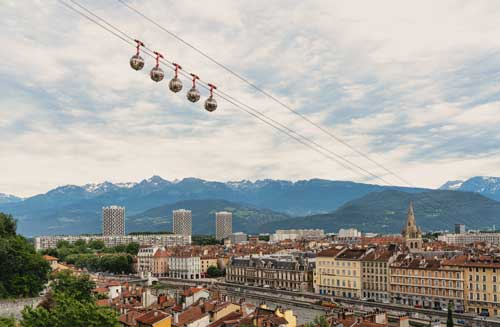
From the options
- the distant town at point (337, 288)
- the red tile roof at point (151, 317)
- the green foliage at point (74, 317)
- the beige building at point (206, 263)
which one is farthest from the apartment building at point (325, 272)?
the green foliage at point (74, 317)

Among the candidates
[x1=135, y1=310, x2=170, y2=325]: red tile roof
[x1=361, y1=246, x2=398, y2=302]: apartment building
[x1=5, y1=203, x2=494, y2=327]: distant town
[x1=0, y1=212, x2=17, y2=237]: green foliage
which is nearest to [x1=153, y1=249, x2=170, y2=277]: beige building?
[x1=5, y1=203, x2=494, y2=327]: distant town

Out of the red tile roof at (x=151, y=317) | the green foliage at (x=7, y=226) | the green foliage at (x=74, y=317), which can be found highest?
the green foliage at (x=7, y=226)

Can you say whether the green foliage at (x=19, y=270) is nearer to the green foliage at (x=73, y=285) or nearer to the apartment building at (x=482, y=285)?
the green foliage at (x=73, y=285)

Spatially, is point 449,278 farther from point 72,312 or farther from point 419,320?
point 72,312

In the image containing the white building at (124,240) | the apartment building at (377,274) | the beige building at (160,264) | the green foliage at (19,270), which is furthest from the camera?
the white building at (124,240)

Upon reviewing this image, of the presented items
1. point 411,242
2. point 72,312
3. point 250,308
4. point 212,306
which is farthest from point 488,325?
point 411,242

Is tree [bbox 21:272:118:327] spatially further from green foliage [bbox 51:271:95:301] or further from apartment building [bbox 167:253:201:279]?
apartment building [bbox 167:253:201:279]

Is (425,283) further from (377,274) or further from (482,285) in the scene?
(377,274)
